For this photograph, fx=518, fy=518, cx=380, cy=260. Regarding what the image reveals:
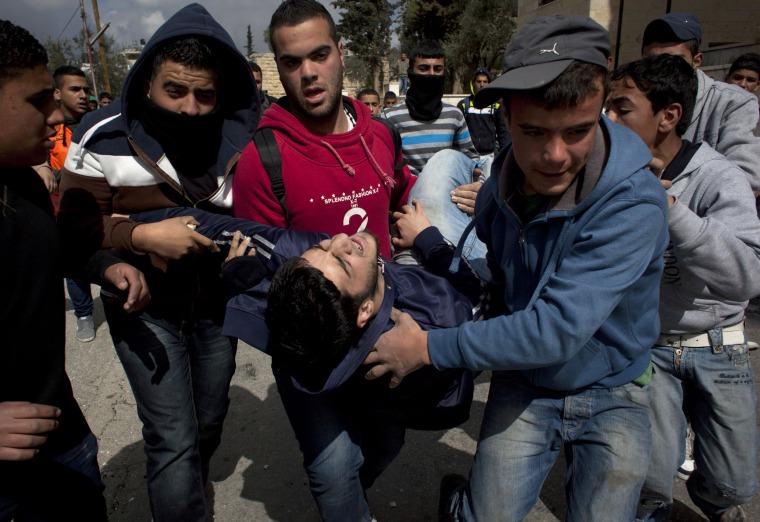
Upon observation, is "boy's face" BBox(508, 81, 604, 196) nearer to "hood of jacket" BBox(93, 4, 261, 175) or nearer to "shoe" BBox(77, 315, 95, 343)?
"hood of jacket" BBox(93, 4, 261, 175)

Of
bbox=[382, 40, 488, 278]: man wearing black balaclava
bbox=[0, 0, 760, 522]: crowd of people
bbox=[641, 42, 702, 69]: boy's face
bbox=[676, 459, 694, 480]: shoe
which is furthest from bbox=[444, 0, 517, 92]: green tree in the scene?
bbox=[0, 0, 760, 522]: crowd of people

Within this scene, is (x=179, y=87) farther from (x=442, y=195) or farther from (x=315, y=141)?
(x=442, y=195)

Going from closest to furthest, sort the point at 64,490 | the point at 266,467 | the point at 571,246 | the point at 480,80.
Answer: the point at 571,246, the point at 64,490, the point at 266,467, the point at 480,80

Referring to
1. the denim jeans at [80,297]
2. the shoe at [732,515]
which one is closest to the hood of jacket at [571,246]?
the shoe at [732,515]

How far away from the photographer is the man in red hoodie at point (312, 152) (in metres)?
2.29

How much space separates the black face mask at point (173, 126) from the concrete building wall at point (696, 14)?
17.8 metres

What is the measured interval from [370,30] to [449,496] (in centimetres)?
4127

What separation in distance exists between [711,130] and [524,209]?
1.84m

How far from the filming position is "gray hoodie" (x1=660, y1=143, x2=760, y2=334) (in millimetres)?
1876

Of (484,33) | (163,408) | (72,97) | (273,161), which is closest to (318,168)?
(273,161)

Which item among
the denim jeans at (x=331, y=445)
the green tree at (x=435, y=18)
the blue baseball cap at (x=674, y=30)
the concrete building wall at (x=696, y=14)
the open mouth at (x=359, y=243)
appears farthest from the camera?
the green tree at (x=435, y=18)

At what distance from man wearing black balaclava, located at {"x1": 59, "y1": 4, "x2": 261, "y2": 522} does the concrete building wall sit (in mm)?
17798

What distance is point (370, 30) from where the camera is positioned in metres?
39.2

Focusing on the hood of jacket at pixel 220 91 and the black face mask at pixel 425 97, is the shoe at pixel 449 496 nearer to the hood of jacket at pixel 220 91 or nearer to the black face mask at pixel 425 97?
the hood of jacket at pixel 220 91
